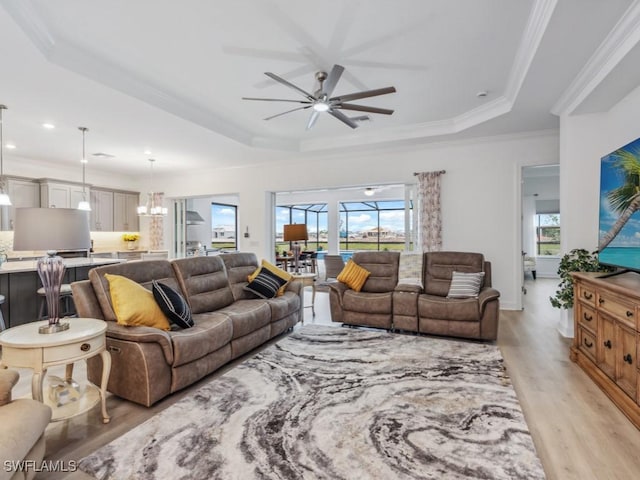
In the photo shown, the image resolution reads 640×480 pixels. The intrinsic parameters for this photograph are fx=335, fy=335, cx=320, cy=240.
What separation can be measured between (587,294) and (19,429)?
3925 mm

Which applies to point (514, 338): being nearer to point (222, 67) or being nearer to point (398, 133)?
point (398, 133)

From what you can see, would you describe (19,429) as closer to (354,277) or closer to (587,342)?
(354,277)

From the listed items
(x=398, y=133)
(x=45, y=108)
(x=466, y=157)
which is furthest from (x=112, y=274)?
(x=466, y=157)

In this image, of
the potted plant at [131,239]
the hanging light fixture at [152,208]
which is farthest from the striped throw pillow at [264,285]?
the potted plant at [131,239]

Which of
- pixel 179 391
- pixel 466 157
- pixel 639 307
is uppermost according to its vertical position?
pixel 466 157

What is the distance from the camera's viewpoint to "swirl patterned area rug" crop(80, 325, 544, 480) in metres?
1.74

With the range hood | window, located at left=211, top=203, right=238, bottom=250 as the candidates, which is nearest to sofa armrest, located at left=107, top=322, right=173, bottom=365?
the range hood

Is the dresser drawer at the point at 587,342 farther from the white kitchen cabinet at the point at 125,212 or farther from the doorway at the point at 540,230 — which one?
the white kitchen cabinet at the point at 125,212

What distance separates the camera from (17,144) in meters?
5.44

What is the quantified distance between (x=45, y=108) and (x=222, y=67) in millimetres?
2339

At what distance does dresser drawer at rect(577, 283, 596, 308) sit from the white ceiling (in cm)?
186

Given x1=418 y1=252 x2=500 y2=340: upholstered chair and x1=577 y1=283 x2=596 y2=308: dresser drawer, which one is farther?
x1=418 y1=252 x2=500 y2=340: upholstered chair

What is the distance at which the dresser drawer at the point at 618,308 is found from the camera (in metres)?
2.20

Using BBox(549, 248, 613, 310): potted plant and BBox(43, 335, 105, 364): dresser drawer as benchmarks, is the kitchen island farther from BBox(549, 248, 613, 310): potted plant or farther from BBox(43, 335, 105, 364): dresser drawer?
BBox(549, 248, 613, 310): potted plant
